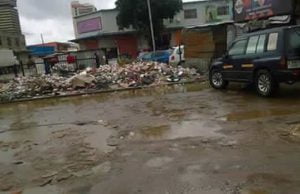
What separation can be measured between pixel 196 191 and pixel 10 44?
275 ft

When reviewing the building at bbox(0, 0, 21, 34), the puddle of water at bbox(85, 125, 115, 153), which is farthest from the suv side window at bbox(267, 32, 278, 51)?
the building at bbox(0, 0, 21, 34)

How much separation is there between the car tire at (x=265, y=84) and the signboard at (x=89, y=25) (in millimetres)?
49556

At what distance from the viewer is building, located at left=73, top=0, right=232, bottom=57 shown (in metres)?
58.5

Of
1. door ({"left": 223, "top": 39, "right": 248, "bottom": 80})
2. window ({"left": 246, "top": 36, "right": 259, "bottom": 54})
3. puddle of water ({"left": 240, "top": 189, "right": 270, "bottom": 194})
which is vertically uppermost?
window ({"left": 246, "top": 36, "right": 259, "bottom": 54})

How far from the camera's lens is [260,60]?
40.1 feet

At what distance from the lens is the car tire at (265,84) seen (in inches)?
468

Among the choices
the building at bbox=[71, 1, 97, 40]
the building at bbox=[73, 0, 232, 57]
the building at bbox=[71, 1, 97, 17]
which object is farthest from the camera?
the building at bbox=[71, 1, 97, 17]

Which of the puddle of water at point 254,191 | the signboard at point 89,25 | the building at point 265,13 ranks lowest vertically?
the puddle of water at point 254,191

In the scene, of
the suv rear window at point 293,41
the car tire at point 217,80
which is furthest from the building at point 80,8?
the suv rear window at point 293,41

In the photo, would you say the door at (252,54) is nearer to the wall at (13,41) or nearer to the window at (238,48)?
the window at (238,48)

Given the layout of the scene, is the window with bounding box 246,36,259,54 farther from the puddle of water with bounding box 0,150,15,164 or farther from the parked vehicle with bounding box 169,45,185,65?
the parked vehicle with bounding box 169,45,185,65

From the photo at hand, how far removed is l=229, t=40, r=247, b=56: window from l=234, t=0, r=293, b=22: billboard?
430 centimetres

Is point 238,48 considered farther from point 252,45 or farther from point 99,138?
point 99,138

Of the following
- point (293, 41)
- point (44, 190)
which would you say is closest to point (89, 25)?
point (293, 41)
